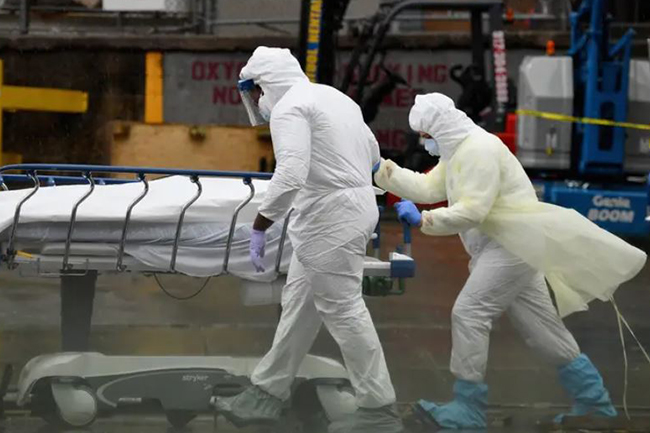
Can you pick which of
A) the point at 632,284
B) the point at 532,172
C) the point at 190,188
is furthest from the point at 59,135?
the point at 190,188

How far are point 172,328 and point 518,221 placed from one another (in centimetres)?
335

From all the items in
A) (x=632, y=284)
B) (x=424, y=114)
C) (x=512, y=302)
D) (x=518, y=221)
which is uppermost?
(x=424, y=114)

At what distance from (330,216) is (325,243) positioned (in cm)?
13

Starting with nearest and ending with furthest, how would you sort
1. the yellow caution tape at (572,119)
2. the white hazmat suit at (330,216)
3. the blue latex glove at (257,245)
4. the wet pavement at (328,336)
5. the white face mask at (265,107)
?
the blue latex glove at (257,245) → the white hazmat suit at (330,216) → the white face mask at (265,107) → the wet pavement at (328,336) → the yellow caution tape at (572,119)

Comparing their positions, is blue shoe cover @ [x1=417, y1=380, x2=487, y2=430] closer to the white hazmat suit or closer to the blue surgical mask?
the white hazmat suit

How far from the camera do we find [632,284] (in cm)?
1145

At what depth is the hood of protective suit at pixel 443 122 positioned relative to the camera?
652 centimetres

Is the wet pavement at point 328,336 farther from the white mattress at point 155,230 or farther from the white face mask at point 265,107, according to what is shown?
the white face mask at point 265,107

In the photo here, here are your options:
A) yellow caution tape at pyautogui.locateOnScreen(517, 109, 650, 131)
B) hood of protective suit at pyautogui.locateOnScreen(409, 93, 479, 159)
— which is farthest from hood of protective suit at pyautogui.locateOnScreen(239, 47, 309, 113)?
yellow caution tape at pyautogui.locateOnScreen(517, 109, 650, 131)

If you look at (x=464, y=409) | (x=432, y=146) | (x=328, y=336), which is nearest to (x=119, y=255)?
(x=432, y=146)

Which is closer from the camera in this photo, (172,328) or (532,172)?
(172,328)

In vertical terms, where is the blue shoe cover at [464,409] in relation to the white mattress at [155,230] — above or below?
below

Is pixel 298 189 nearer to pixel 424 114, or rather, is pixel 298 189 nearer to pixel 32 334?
pixel 424 114


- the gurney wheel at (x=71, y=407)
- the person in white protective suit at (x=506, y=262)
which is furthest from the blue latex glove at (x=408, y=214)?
the gurney wheel at (x=71, y=407)
